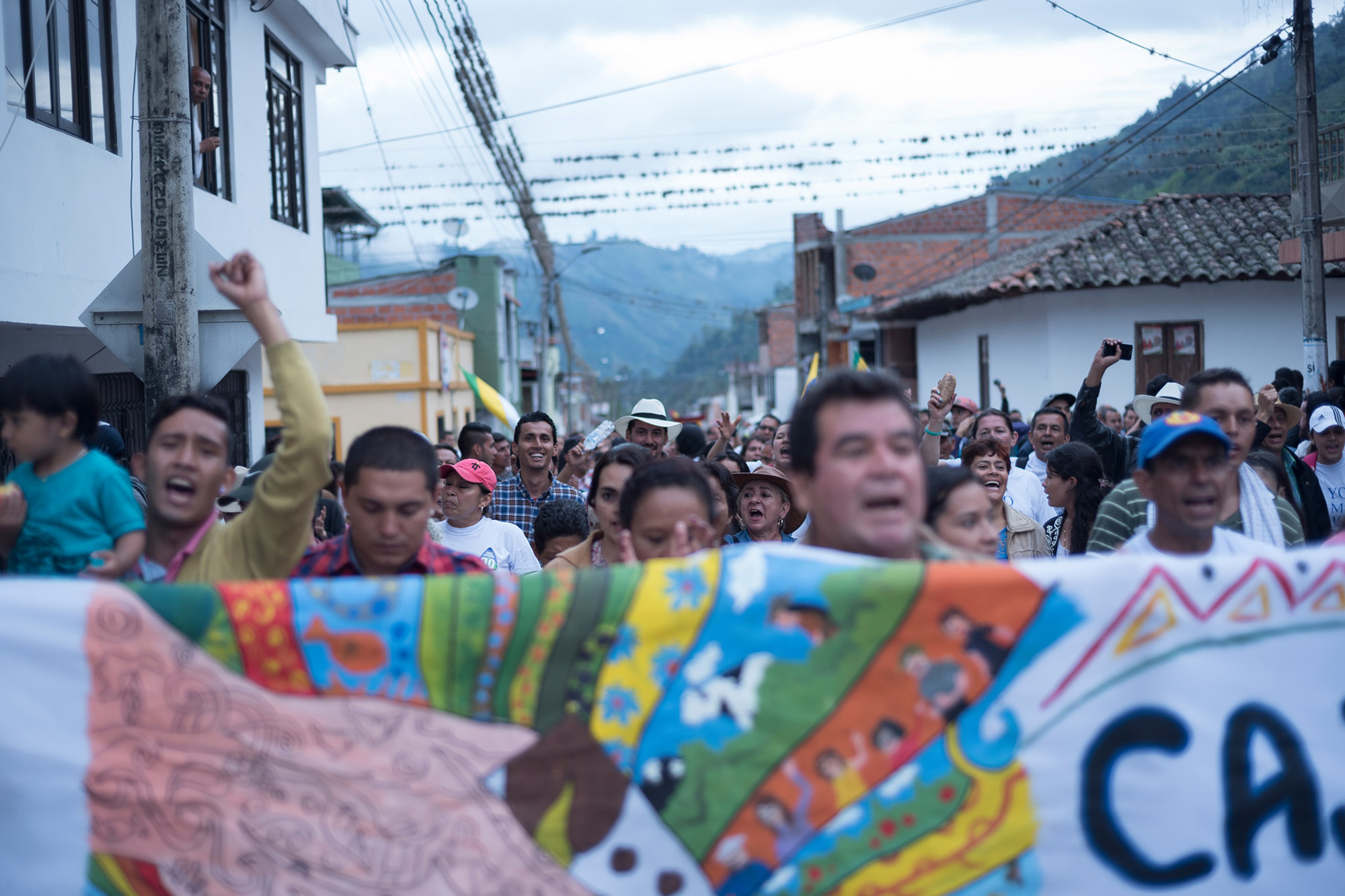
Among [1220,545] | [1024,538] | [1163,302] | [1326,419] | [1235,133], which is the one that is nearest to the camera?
[1220,545]

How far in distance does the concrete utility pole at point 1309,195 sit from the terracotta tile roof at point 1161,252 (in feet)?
17.2

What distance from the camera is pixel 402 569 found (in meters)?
3.47

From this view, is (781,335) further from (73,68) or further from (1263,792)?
(1263,792)

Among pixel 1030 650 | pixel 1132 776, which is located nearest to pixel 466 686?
pixel 1030 650

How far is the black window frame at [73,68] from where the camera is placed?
25.7 feet

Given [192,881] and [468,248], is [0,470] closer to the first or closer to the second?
[192,881]

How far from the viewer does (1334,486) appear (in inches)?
287

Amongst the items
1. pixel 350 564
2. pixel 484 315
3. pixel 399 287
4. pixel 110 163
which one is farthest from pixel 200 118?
pixel 484 315

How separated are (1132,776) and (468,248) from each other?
3578 centimetres

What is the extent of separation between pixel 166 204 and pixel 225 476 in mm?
3030

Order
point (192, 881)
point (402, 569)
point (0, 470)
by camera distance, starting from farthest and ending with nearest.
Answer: point (0, 470)
point (402, 569)
point (192, 881)

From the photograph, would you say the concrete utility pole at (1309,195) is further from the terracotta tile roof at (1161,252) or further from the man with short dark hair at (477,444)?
the man with short dark hair at (477,444)

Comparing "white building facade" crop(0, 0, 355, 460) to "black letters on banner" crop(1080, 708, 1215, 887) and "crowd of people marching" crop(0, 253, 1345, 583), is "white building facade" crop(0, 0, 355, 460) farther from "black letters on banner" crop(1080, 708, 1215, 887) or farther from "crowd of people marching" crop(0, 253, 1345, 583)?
"black letters on banner" crop(1080, 708, 1215, 887)

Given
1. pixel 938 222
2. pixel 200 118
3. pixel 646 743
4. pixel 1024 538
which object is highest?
pixel 938 222
